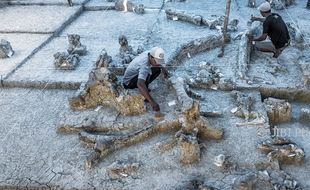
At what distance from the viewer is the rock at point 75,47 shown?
7.73 meters

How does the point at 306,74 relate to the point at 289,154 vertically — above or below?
above

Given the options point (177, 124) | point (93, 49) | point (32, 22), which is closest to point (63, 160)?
point (177, 124)

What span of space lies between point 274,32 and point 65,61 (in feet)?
12.3

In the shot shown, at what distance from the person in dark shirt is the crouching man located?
7.35 feet

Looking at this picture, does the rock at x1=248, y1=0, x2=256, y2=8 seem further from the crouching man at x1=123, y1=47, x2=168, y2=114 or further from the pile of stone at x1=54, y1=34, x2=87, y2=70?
the crouching man at x1=123, y1=47, x2=168, y2=114

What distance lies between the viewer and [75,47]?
25.8ft

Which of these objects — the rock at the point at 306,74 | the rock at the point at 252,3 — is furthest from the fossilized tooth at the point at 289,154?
the rock at the point at 252,3

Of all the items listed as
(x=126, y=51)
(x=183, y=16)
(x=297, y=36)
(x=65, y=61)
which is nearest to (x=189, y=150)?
(x=126, y=51)

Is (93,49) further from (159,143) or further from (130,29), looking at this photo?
(159,143)

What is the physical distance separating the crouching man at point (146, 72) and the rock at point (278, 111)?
5.23 ft

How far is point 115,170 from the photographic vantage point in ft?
15.7

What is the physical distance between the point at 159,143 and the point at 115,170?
685mm

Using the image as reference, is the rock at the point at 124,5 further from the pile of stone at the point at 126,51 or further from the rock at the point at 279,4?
the rock at the point at 279,4

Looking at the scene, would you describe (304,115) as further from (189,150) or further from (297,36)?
(297,36)
